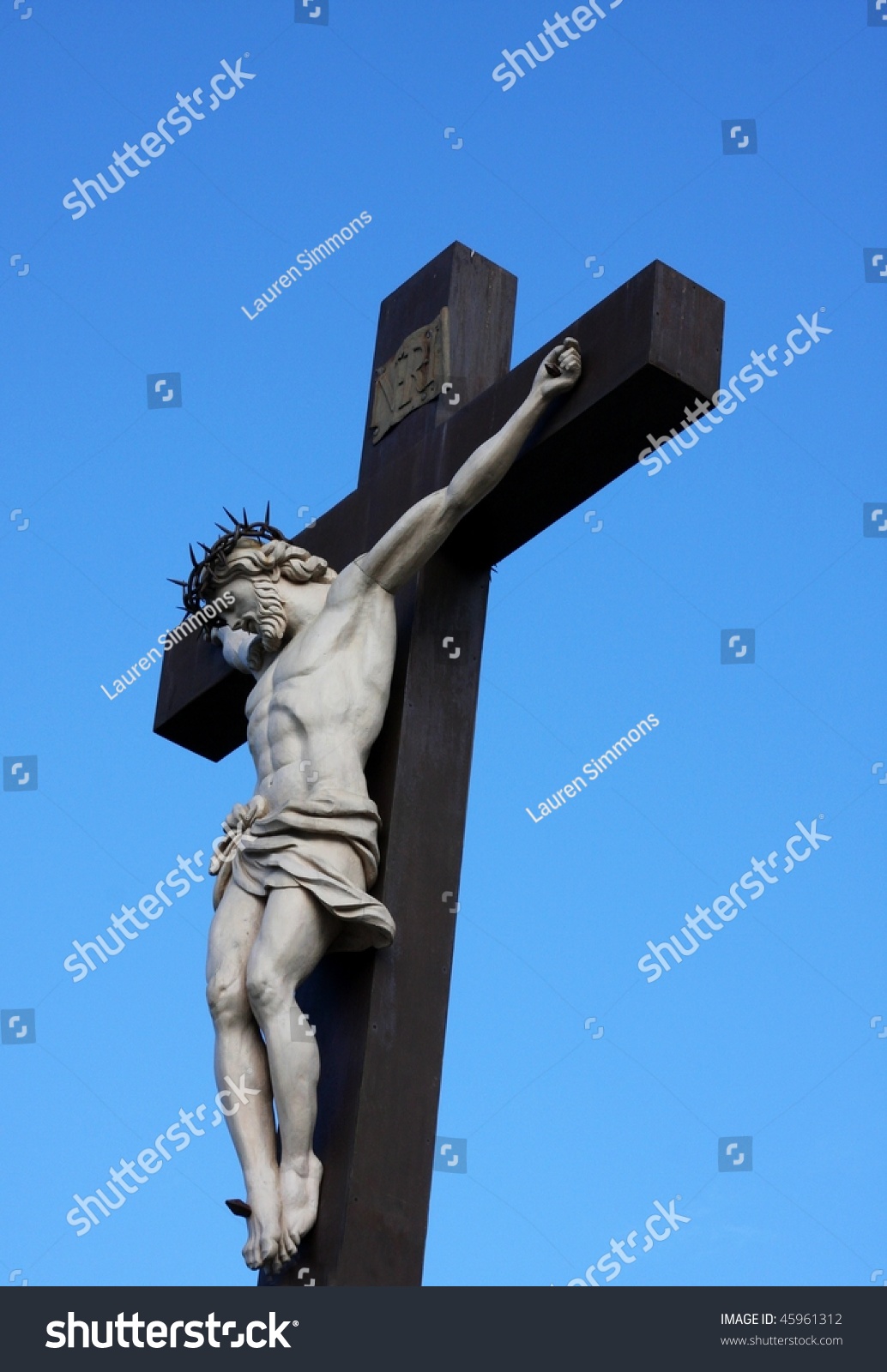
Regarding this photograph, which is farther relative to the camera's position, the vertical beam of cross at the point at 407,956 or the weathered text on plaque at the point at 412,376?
the weathered text on plaque at the point at 412,376

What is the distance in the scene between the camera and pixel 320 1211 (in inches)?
265

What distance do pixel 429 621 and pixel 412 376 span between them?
1150 millimetres

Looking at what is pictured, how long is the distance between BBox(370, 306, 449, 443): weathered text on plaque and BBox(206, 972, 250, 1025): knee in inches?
91.6

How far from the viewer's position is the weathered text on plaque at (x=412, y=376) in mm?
8297

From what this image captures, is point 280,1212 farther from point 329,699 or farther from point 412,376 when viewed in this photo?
point 412,376

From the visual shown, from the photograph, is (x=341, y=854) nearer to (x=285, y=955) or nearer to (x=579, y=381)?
(x=285, y=955)

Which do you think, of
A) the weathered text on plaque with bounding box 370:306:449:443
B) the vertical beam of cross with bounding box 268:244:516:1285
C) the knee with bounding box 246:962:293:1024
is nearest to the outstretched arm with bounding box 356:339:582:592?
the vertical beam of cross with bounding box 268:244:516:1285

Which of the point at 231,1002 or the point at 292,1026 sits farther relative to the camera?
the point at 231,1002

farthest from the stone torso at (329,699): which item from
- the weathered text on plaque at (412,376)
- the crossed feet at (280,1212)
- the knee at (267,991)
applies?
the crossed feet at (280,1212)

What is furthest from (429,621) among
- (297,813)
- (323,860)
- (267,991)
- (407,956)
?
(267,991)

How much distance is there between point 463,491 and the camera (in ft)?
24.6

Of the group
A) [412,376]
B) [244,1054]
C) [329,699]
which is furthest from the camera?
[412,376]

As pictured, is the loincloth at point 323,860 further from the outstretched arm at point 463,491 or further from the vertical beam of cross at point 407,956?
the outstretched arm at point 463,491
